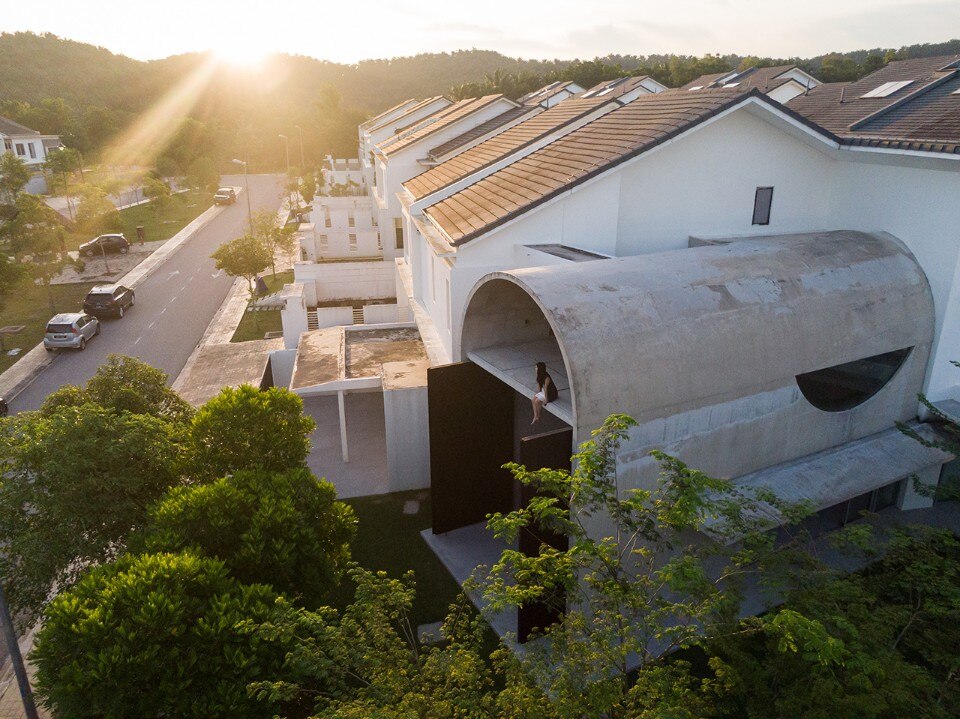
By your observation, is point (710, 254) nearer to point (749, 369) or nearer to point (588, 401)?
point (749, 369)

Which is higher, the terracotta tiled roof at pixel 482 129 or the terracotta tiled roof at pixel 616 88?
the terracotta tiled roof at pixel 616 88

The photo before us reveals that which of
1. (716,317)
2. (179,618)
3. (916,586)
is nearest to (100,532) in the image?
(179,618)

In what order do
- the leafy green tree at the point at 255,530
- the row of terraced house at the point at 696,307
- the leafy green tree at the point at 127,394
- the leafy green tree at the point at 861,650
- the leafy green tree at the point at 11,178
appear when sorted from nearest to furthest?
the leafy green tree at the point at 861,650 < the leafy green tree at the point at 255,530 < the row of terraced house at the point at 696,307 < the leafy green tree at the point at 127,394 < the leafy green tree at the point at 11,178

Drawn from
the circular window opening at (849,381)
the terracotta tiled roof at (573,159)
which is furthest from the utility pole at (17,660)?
the circular window opening at (849,381)

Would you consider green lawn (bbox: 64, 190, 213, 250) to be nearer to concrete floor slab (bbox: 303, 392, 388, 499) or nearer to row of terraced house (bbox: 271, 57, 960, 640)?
concrete floor slab (bbox: 303, 392, 388, 499)

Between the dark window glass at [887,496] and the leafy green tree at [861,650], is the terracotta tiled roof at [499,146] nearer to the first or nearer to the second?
the dark window glass at [887,496]

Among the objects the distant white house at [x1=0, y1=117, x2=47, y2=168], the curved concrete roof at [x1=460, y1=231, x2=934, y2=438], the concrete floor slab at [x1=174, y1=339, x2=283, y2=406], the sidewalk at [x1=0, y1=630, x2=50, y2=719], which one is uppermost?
the distant white house at [x1=0, y1=117, x2=47, y2=168]

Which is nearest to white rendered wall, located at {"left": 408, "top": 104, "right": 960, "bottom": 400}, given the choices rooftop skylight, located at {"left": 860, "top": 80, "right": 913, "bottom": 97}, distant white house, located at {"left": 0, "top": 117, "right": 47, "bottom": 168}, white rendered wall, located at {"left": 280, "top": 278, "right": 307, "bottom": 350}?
rooftop skylight, located at {"left": 860, "top": 80, "right": 913, "bottom": 97}
